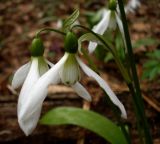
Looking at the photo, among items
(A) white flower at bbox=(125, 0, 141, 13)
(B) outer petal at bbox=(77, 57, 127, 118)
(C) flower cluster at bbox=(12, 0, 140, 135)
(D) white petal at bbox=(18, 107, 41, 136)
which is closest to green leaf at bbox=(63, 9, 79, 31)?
(C) flower cluster at bbox=(12, 0, 140, 135)

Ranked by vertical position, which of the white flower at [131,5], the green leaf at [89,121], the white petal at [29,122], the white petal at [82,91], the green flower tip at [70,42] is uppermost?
the green flower tip at [70,42]

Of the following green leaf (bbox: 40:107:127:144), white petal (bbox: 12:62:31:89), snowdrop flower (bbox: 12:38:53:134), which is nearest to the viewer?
snowdrop flower (bbox: 12:38:53:134)

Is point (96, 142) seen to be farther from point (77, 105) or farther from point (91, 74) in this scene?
point (91, 74)

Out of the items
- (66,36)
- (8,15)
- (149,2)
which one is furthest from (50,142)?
(149,2)

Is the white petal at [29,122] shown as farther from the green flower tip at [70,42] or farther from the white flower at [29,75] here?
the green flower tip at [70,42]

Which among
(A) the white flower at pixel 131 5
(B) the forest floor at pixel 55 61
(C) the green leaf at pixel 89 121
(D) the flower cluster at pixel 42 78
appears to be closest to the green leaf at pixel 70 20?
(D) the flower cluster at pixel 42 78

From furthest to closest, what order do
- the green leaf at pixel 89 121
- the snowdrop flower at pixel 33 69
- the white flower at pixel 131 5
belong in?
the white flower at pixel 131 5 < the green leaf at pixel 89 121 < the snowdrop flower at pixel 33 69

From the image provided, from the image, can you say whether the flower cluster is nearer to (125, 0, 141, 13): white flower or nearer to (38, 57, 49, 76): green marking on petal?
(38, 57, 49, 76): green marking on petal
